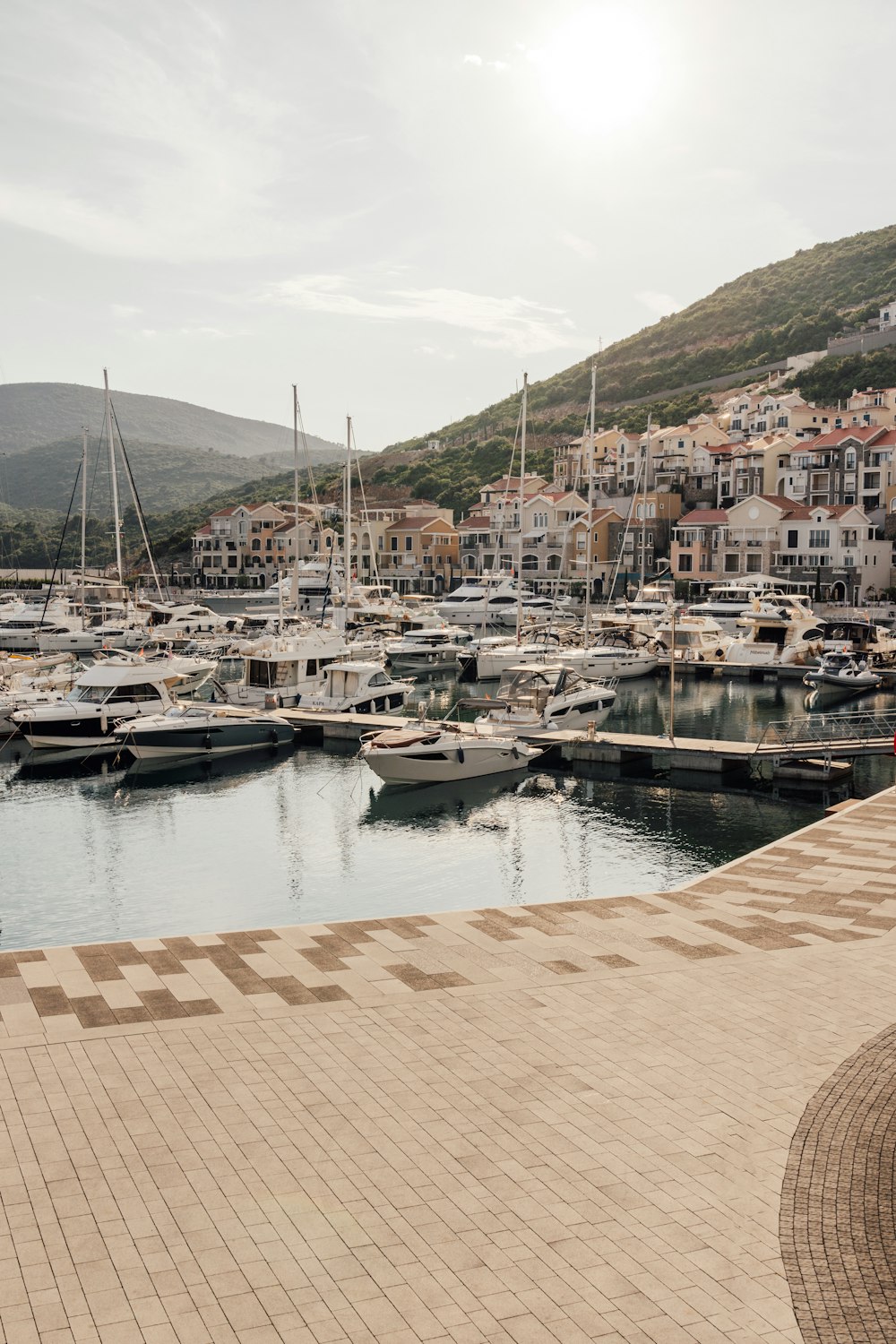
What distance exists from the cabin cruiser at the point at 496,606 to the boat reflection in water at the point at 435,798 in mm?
49273

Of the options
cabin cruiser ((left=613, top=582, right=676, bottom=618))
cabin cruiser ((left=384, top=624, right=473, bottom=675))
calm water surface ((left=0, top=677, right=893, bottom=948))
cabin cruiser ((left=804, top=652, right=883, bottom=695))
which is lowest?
calm water surface ((left=0, top=677, right=893, bottom=948))

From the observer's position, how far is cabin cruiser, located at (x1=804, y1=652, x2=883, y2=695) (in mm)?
54500

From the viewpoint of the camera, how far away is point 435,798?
32.4 meters

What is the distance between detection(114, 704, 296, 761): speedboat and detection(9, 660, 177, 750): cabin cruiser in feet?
2.36

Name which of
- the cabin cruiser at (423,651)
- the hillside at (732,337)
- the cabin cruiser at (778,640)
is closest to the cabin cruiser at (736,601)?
the cabin cruiser at (778,640)

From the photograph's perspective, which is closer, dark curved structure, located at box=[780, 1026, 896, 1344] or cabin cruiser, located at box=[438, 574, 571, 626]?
dark curved structure, located at box=[780, 1026, 896, 1344]

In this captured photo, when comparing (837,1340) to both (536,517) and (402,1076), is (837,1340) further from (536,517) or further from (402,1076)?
(536,517)


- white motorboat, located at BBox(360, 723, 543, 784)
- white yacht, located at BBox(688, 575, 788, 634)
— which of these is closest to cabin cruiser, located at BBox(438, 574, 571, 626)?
white yacht, located at BBox(688, 575, 788, 634)

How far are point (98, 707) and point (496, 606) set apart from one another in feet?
166

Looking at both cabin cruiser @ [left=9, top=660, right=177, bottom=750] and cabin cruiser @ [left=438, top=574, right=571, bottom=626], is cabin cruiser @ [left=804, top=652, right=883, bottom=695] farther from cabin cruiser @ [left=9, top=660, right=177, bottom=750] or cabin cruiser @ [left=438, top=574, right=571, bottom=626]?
cabin cruiser @ [left=9, top=660, right=177, bottom=750]

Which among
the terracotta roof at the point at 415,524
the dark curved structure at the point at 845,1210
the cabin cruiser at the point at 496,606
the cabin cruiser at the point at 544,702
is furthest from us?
the terracotta roof at the point at 415,524

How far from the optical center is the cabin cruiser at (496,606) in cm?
8456

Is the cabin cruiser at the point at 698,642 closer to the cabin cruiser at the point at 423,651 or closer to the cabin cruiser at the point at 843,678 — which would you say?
the cabin cruiser at the point at 843,678

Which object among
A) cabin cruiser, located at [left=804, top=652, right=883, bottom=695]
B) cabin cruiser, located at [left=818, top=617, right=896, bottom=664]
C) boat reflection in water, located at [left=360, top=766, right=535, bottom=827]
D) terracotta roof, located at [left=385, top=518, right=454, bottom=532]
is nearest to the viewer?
boat reflection in water, located at [left=360, top=766, right=535, bottom=827]
